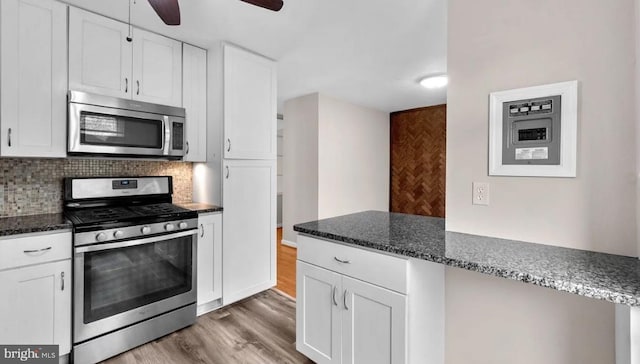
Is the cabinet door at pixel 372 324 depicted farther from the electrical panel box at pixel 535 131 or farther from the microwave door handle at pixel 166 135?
the microwave door handle at pixel 166 135

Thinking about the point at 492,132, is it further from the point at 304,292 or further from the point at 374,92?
the point at 374,92

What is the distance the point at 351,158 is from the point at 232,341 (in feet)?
11.9

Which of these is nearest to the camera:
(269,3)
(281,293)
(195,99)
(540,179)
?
(540,179)

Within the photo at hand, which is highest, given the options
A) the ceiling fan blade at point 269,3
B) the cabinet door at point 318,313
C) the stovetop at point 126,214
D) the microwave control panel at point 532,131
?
the ceiling fan blade at point 269,3

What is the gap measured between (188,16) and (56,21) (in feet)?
2.79

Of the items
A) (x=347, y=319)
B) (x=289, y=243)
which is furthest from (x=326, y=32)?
(x=289, y=243)

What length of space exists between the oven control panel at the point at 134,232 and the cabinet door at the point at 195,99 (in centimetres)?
67

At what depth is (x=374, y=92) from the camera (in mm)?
4496

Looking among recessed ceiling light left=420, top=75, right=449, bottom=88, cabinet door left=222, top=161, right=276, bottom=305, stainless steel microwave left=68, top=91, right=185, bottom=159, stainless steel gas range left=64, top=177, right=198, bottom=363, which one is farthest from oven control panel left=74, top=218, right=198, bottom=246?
recessed ceiling light left=420, top=75, right=449, bottom=88

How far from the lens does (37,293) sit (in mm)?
1760

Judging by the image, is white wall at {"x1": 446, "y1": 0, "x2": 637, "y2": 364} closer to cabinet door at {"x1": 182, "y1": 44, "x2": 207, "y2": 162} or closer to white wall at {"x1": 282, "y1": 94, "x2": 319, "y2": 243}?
cabinet door at {"x1": 182, "y1": 44, "x2": 207, "y2": 162}

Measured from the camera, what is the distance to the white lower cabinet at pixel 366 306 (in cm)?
139

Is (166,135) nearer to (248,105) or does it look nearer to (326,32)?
(248,105)

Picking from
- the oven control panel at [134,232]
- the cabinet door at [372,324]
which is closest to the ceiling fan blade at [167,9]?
the oven control panel at [134,232]
